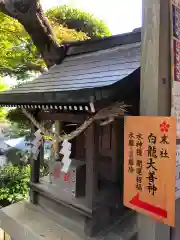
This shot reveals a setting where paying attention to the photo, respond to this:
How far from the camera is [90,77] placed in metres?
2.25

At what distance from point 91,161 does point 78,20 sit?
5.60 meters

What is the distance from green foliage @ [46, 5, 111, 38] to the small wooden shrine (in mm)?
3601

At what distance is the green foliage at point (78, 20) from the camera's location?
251 inches

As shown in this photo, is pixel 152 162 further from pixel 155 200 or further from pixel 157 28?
pixel 157 28

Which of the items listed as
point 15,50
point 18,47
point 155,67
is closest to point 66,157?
point 155,67

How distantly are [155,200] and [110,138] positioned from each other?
1.37 metres

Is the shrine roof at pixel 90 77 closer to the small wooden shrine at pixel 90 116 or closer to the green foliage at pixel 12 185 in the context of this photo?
the small wooden shrine at pixel 90 116

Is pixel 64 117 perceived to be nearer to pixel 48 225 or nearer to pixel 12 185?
pixel 48 225

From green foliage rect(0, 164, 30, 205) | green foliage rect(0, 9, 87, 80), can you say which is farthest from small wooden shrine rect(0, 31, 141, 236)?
green foliage rect(0, 164, 30, 205)

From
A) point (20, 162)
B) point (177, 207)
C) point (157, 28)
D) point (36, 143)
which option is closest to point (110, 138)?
point (36, 143)

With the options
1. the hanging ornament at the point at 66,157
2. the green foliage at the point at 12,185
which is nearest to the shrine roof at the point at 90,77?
the hanging ornament at the point at 66,157

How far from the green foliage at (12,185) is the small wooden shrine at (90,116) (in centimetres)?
305

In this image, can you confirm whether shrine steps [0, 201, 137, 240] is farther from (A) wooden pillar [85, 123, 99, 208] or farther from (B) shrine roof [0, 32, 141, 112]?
(B) shrine roof [0, 32, 141, 112]

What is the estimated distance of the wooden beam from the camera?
234 centimetres
